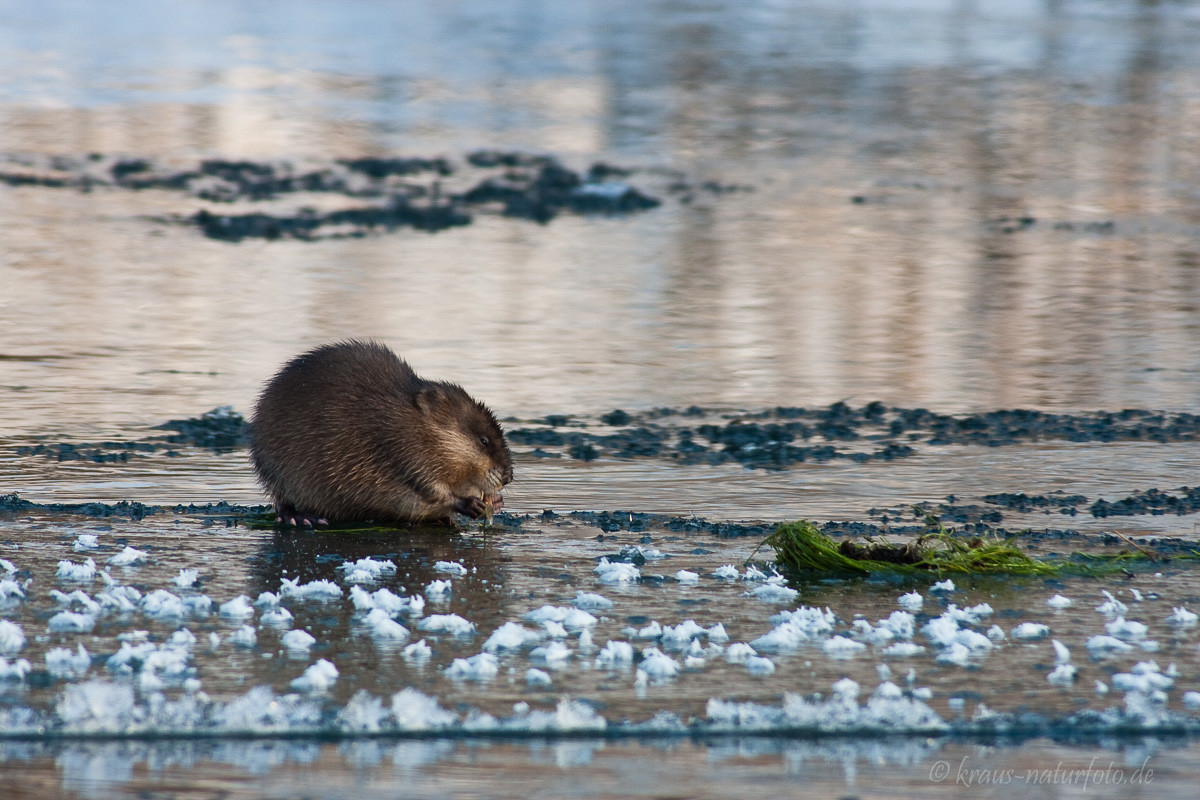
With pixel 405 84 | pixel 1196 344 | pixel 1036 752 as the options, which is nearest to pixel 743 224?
pixel 1196 344

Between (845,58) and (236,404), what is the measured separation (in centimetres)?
1719

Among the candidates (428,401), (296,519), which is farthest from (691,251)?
(296,519)

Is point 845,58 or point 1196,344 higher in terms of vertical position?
point 845,58

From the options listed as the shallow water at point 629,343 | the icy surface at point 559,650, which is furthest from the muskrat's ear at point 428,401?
the icy surface at point 559,650

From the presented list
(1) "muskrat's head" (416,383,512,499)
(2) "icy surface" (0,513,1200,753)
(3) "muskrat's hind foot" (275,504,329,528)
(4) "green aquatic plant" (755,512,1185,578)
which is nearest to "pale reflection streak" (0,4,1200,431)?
(1) "muskrat's head" (416,383,512,499)

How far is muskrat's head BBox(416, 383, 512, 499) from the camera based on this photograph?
19.9ft

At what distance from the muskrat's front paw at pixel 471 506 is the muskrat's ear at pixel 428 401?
15.3 inches

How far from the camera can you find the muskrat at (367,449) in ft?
19.9

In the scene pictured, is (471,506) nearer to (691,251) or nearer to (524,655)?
(524,655)

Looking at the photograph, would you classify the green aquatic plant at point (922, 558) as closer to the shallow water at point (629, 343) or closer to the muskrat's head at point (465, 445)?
the shallow water at point (629, 343)

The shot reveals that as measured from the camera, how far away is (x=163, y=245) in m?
12.4

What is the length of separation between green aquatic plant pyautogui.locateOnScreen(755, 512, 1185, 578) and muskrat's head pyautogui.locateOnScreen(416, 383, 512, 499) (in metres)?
1.32

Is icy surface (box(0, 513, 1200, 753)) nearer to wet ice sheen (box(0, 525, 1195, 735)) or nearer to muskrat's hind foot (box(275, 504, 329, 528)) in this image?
wet ice sheen (box(0, 525, 1195, 735))

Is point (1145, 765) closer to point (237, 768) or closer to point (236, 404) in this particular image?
point (237, 768)
